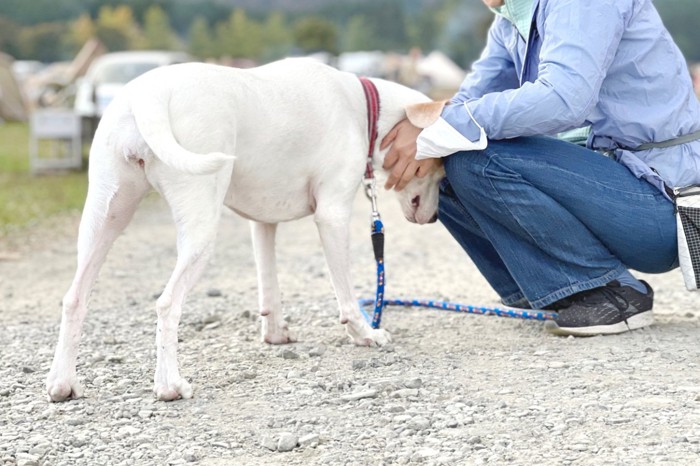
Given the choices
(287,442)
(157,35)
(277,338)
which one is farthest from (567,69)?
(157,35)

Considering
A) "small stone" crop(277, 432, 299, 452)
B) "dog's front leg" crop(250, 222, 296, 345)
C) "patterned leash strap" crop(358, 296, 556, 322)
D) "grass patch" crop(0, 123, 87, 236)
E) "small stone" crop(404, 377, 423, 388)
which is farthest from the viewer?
"grass patch" crop(0, 123, 87, 236)

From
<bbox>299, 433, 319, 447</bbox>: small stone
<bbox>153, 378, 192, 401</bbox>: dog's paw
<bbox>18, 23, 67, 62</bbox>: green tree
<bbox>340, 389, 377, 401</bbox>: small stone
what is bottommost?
<bbox>18, 23, 67, 62</bbox>: green tree

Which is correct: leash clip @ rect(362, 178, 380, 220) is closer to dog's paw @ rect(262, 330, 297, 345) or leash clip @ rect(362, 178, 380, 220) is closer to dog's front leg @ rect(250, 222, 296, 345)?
dog's front leg @ rect(250, 222, 296, 345)

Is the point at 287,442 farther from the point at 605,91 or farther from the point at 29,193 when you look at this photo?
the point at 29,193

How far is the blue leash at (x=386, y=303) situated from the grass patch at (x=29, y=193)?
4.26 m

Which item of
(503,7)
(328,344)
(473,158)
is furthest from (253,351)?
(503,7)

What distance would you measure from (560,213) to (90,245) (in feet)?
5.60

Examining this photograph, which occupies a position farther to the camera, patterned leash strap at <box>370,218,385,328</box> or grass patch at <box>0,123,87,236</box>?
grass patch at <box>0,123,87,236</box>

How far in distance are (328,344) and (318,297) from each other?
3.57ft

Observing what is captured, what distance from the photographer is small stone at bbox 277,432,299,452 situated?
3.00 metres

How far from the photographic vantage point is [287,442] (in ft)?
9.89

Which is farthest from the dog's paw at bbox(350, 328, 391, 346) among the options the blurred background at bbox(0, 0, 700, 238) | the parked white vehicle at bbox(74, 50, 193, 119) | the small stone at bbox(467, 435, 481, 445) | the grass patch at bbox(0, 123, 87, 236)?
the parked white vehicle at bbox(74, 50, 193, 119)

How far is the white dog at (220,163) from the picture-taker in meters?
3.38

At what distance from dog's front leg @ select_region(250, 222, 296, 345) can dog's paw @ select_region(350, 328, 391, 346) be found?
0.98 ft
